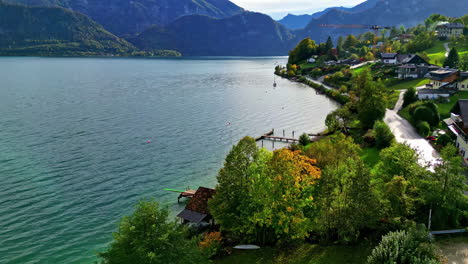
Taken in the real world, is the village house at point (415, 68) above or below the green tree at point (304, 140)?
above

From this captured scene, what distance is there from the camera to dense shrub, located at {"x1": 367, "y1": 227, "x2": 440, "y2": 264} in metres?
26.2

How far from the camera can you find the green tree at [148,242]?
24688 mm

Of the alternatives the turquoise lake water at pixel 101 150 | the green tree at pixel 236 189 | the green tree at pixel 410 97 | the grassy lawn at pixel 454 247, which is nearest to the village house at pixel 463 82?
the green tree at pixel 410 97

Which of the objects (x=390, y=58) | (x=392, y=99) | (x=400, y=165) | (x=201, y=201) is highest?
(x=390, y=58)

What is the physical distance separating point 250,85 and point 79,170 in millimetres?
126189

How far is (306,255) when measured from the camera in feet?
111

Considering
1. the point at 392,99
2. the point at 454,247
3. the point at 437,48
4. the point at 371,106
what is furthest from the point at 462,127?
the point at 437,48

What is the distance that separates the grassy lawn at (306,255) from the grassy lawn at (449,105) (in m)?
59.8

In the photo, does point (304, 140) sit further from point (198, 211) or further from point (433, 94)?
point (433, 94)

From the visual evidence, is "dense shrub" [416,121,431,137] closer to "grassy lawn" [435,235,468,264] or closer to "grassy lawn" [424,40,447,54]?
"grassy lawn" [435,235,468,264]

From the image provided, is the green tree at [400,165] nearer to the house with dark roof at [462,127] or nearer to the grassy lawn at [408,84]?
the house with dark roof at [462,127]

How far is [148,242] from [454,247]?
2935cm

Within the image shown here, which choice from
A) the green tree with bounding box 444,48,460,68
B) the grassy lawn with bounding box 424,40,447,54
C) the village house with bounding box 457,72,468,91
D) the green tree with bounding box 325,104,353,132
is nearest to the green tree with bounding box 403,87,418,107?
the village house with bounding box 457,72,468,91

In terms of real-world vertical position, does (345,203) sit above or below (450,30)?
below
